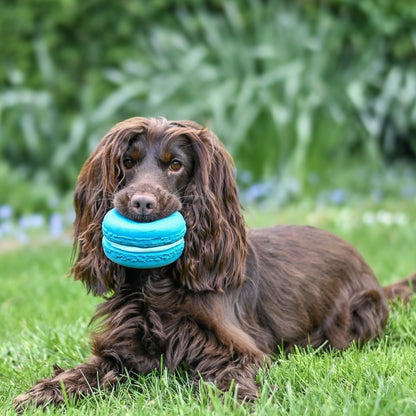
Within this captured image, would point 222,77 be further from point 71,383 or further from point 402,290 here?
point 71,383

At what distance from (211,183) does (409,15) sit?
7.18 m

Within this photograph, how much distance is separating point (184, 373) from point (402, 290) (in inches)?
70.7

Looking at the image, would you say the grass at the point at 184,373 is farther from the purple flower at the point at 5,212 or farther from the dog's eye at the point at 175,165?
the purple flower at the point at 5,212

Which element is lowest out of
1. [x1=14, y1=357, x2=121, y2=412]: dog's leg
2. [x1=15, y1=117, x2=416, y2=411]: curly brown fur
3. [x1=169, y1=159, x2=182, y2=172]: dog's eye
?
[x1=14, y1=357, x2=121, y2=412]: dog's leg

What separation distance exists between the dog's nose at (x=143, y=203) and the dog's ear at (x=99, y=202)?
0.32 metres

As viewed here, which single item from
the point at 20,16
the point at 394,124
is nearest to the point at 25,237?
the point at 20,16

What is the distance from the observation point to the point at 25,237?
757 cm

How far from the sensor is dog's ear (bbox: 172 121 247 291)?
348 centimetres

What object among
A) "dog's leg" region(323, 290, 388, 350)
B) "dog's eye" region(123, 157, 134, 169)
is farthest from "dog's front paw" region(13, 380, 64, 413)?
"dog's leg" region(323, 290, 388, 350)

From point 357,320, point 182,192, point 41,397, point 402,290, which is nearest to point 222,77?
point 402,290

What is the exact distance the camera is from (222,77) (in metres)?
9.61

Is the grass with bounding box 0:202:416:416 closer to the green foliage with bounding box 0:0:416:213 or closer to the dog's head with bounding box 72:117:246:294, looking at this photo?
the dog's head with bounding box 72:117:246:294

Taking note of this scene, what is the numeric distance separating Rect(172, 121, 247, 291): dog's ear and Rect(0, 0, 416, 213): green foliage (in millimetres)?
5220

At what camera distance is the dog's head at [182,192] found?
3457mm
